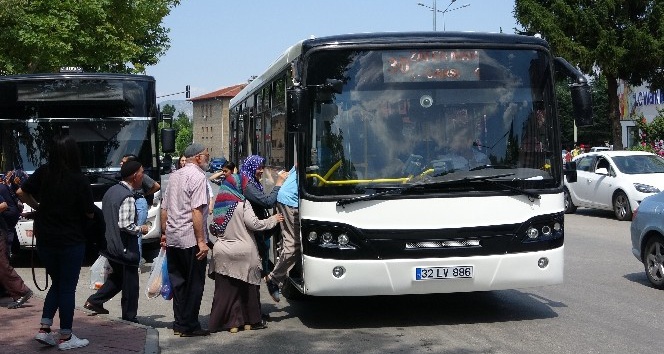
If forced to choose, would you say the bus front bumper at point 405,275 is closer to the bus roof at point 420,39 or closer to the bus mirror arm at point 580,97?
the bus mirror arm at point 580,97

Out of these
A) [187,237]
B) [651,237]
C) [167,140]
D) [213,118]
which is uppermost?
[213,118]

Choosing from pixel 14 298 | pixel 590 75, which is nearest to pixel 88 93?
pixel 14 298

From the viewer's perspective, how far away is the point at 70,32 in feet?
103

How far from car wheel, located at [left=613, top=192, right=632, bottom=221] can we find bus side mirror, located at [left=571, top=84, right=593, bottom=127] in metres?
13.2

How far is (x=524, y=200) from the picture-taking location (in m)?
9.05

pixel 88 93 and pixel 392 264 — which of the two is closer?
pixel 392 264

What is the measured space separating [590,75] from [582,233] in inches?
1151

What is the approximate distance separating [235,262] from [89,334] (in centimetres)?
148

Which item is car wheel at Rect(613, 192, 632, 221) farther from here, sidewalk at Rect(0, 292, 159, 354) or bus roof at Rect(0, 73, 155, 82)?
sidewalk at Rect(0, 292, 159, 354)

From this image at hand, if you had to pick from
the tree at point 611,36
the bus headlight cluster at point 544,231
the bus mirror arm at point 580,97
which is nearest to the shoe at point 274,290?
the bus headlight cluster at point 544,231

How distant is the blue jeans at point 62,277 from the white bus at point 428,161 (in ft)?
7.04

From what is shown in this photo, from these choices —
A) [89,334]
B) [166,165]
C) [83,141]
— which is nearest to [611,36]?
[166,165]

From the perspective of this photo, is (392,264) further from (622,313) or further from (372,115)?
(622,313)

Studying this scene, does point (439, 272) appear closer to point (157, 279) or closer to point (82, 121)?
point (157, 279)
